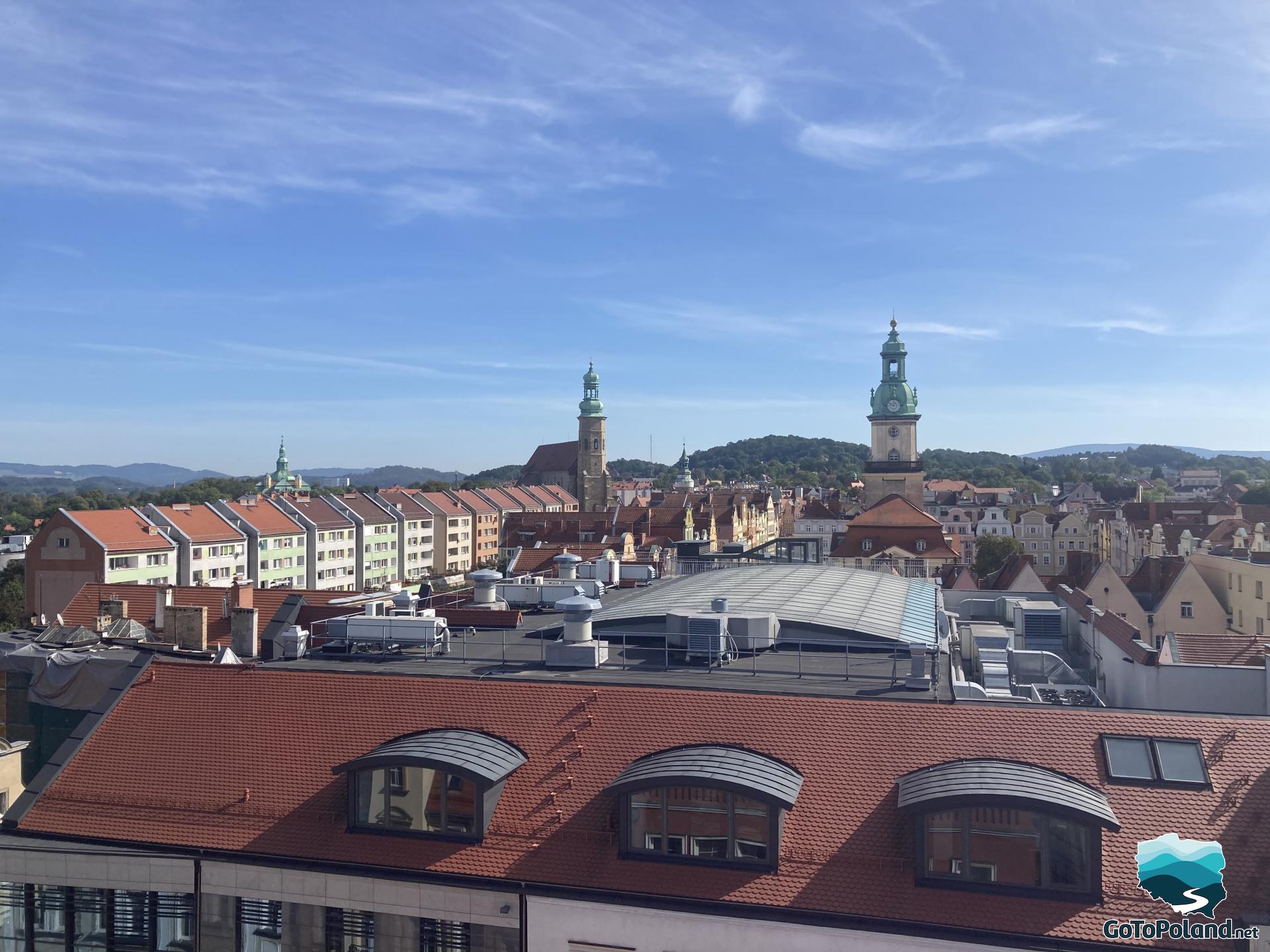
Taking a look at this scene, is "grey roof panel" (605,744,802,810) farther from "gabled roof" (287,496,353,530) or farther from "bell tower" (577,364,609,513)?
"bell tower" (577,364,609,513)

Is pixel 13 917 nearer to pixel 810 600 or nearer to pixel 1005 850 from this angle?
pixel 1005 850

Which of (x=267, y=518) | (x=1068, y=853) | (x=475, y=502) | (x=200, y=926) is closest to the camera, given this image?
(x=1068, y=853)

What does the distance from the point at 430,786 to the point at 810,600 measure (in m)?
12.9

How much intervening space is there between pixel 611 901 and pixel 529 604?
16215 mm

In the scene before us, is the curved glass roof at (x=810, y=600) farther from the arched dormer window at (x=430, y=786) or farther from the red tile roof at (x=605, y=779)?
the arched dormer window at (x=430, y=786)

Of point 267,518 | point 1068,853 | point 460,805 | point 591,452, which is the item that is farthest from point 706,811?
point 591,452

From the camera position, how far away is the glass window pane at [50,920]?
14.5m

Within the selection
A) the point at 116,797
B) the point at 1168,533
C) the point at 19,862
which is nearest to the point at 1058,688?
the point at 116,797

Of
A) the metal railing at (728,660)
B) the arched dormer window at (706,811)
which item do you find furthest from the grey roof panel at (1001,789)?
the metal railing at (728,660)

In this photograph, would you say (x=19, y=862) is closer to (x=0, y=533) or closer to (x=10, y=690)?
(x=10, y=690)

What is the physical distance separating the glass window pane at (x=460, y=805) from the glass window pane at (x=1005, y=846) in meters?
6.87

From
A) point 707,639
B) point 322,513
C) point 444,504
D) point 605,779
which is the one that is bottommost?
point 605,779

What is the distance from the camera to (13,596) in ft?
250

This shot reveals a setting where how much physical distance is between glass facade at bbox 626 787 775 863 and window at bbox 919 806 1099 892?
2148 millimetres
